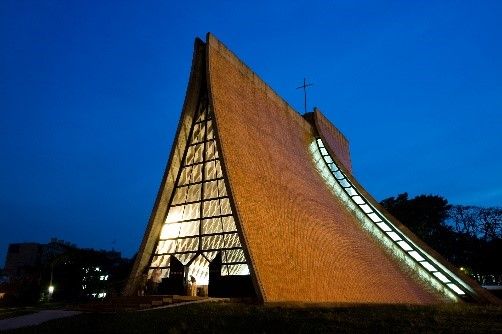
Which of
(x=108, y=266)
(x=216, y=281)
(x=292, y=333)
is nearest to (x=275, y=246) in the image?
(x=216, y=281)

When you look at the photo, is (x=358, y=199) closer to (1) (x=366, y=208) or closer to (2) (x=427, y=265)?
(1) (x=366, y=208)

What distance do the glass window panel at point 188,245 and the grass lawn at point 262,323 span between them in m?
6.25

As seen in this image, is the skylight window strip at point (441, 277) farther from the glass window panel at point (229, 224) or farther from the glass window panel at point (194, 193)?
the glass window panel at point (194, 193)

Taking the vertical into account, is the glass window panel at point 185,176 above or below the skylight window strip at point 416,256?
above

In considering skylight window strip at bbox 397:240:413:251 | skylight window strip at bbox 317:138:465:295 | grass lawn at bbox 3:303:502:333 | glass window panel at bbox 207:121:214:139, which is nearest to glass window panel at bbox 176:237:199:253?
glass window panel at bbox 207:121:214:139

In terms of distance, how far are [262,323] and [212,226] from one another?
8.28 meters

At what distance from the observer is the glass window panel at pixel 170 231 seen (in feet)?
49.4

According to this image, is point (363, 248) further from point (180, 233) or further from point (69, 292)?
point (69, 292)

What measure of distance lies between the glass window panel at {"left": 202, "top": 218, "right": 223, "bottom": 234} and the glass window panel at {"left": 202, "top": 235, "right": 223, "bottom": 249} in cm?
Result: 23

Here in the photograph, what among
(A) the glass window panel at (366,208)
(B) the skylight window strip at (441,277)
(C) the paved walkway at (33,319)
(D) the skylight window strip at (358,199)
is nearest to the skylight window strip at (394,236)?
(A) the glass window panel at (366,208)

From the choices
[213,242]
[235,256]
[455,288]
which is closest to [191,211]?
[213,242]

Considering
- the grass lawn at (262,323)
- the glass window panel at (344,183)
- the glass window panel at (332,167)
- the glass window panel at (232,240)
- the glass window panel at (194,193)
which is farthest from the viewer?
the glass window panel at (332,167)

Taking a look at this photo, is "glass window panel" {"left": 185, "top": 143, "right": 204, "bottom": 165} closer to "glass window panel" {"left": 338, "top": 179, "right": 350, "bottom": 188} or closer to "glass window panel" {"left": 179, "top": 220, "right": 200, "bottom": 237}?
"glass window panel" {"left": 179, "top": 220, "right": 200, "bottom": 237}

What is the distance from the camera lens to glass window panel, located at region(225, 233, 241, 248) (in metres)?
13.8
